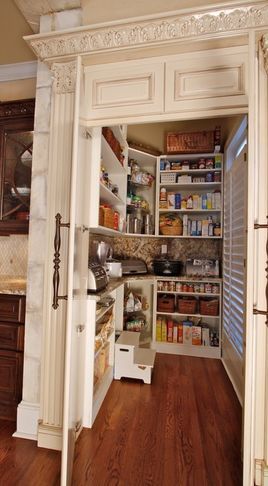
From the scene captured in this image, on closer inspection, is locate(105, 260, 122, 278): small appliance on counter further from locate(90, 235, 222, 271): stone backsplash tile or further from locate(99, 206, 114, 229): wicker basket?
locate(90, 235, 222, 271): stone backsplash tile

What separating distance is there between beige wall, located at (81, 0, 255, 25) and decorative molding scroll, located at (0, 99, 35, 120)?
2.42ft

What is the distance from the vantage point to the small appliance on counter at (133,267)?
303cm

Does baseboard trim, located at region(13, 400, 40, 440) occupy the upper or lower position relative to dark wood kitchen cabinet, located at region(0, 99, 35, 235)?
lower

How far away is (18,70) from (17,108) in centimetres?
30

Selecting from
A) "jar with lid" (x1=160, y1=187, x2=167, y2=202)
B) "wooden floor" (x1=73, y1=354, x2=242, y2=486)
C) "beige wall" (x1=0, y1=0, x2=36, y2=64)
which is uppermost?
"beige wall" (x1=0, y1=0, x2=36, y2=64)

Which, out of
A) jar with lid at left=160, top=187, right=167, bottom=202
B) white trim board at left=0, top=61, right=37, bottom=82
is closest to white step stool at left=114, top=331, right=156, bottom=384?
jar with lid at left=160, top=187, right=167, bottom=202

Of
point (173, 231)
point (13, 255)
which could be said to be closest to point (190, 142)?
point (173, 231)

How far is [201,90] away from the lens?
1.43 m

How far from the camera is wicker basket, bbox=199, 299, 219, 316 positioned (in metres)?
2.95

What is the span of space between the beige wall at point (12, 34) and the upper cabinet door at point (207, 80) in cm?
113

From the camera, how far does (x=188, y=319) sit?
3154 mm

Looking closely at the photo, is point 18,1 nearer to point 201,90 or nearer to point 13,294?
point 201,90

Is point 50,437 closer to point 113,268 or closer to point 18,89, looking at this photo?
point 113,268

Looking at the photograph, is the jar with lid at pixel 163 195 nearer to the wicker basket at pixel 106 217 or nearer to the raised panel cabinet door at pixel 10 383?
the wicker basket at pixel 106 217
